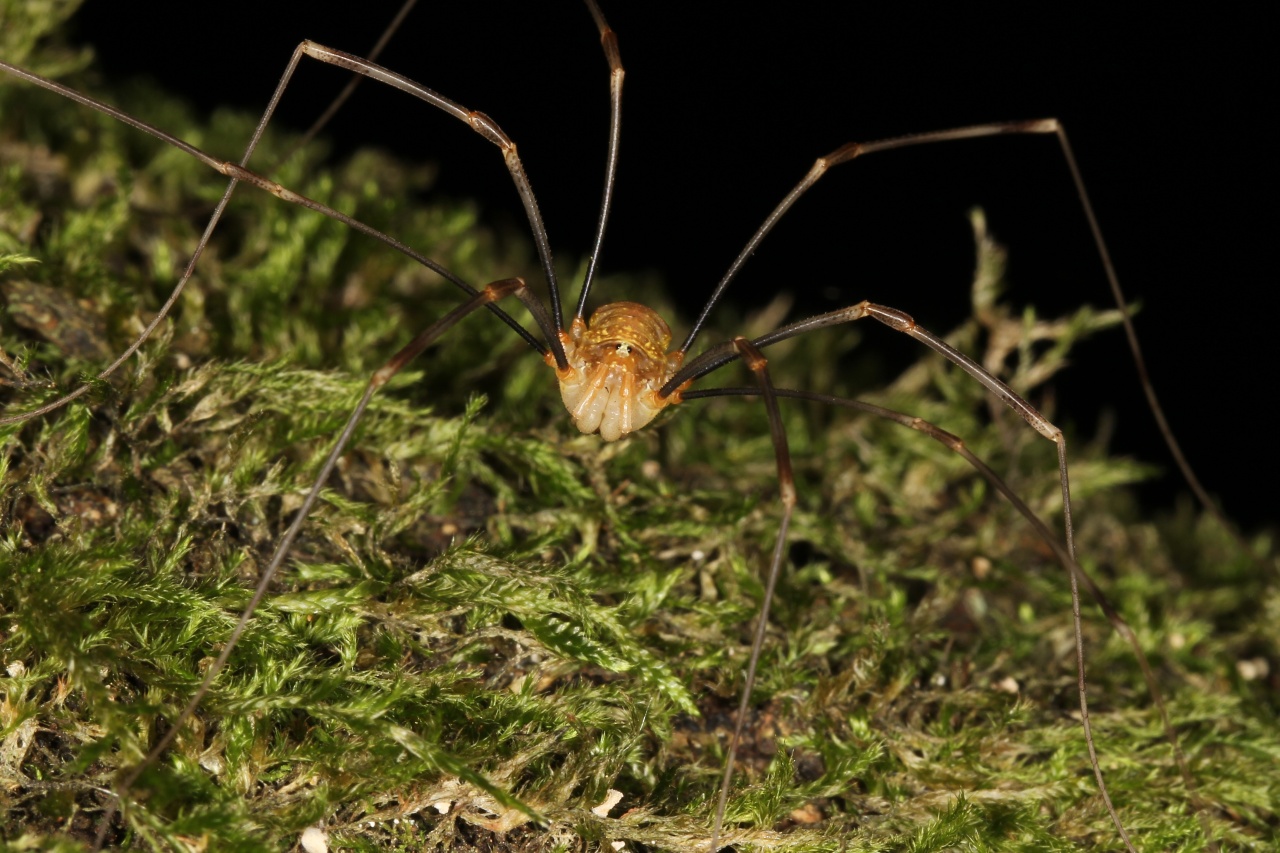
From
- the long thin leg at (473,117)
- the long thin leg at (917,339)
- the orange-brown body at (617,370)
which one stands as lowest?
the orange-brown body at (617,370)

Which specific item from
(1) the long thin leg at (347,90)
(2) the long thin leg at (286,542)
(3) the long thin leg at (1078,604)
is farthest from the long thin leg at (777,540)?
(1) the long thin leg at (347,90)

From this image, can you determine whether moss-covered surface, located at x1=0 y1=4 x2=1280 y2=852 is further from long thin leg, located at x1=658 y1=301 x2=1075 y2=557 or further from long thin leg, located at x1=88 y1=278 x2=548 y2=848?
long thin leg, located at x1=658 y1=301 x2=1075 y2=557

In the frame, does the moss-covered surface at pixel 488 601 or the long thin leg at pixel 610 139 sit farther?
the long thin leg at pixel 610 139

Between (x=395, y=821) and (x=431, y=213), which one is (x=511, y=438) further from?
(x=431, y=213)

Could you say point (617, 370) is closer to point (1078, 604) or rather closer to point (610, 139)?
point (610, 139)

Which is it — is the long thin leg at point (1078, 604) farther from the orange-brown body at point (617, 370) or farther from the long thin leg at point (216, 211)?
the long thin leg at point (216, 211)

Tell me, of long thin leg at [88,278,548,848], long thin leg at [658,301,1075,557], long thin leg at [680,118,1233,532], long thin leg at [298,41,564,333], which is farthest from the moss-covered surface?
long thin leg at [298,41,564,333]
